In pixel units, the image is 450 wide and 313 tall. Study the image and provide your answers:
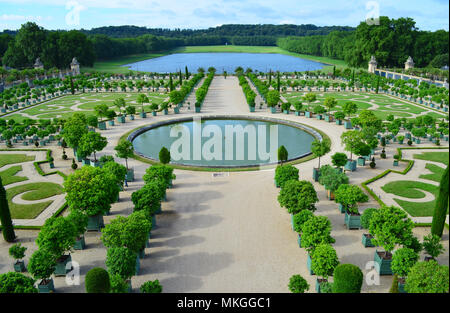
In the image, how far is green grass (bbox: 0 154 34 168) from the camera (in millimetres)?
39406

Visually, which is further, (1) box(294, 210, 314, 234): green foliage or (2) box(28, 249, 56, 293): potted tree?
(1) box(294, 210, 314, 234): green foliage

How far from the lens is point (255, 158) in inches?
1535

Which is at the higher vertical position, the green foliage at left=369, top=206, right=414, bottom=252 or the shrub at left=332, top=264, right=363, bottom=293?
the green foliage at left=369, top=206, right=414, bottom=252

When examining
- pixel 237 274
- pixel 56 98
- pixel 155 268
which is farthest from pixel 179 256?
pixel 56 98

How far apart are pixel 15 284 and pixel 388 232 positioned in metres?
19.7

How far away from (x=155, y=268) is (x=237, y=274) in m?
4.97

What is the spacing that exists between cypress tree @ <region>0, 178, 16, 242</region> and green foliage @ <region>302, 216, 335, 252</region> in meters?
19.7

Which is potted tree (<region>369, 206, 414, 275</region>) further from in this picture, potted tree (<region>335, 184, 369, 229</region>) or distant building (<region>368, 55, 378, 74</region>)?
distant building (<region>368, 55, 378, 74</region>)

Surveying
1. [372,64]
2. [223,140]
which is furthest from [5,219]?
[372,64]

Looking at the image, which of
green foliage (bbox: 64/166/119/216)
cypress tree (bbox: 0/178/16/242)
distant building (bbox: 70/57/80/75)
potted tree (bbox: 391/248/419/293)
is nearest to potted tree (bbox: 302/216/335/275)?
potted tree (bbox: 391/248/419/293)

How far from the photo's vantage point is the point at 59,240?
64.8 ft

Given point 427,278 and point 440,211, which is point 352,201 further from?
point 427,278

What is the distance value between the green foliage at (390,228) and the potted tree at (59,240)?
18.0m
